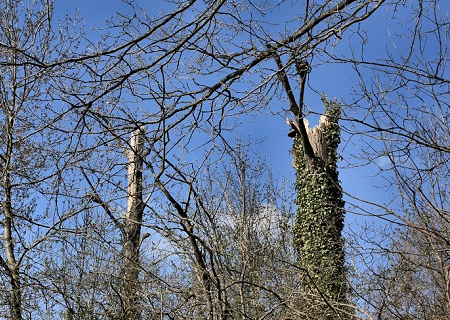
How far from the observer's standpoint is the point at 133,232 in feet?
22.9

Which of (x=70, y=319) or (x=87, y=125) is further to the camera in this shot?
(x=70, y=319)

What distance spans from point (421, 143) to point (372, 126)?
15.0 inches

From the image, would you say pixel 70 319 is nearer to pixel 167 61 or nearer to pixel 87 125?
pixel 87 125

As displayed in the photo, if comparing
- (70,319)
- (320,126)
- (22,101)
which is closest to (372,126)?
(70,319)

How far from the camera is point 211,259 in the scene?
432 cm

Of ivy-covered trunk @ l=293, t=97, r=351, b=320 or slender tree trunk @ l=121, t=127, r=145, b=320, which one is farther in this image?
ivy-covered trunk @ l=293, t=97, r=351, b=320

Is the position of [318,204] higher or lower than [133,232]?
higher

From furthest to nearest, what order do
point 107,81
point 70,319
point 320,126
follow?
point 320,126, point 70,319, point 107,81

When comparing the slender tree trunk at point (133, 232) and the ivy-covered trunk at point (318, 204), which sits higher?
the ivy-covered trunk at point (318, 204)

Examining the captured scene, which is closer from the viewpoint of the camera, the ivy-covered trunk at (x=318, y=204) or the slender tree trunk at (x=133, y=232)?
the slender tree trunk at (x=133, y=232)

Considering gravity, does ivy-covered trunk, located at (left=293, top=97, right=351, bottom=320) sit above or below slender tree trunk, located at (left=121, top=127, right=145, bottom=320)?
above

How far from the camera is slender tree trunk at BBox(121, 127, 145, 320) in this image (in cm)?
452

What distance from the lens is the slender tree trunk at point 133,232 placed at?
452 centimetres

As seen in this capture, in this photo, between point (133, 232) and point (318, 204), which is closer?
point (133, 232)
